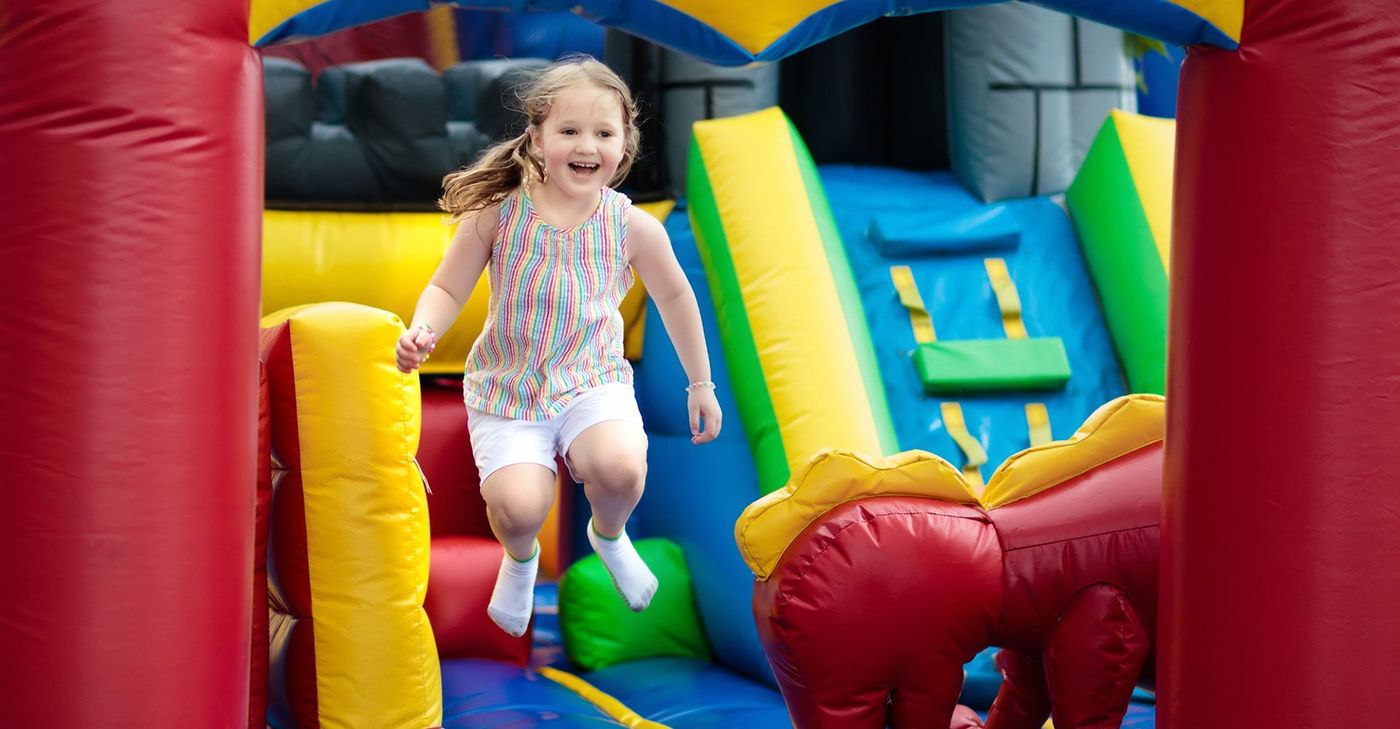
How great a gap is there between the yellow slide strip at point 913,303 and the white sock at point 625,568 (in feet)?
4.45

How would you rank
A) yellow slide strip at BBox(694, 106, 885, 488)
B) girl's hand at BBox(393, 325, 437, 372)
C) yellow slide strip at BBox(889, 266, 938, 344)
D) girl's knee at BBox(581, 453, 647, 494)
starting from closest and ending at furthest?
girl's hand at BBox(393, 325, 437, 372) → girl's knee at BBox(581, 453, 647, 494) → yellow slide strip at BBox(694, 106, 885, 488) → yellow slide strip at BBox(889, 266, 938, 344)

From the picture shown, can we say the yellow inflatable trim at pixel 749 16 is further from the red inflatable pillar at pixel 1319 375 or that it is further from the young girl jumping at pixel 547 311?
the red inflatable pillar at pixel 1319 375

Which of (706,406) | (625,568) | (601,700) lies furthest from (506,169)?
(601,700)

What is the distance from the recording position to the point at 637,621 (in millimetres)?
3656

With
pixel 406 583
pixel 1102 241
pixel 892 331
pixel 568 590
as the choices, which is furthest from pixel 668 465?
pixel 1102 241

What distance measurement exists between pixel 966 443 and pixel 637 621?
0.87 metres

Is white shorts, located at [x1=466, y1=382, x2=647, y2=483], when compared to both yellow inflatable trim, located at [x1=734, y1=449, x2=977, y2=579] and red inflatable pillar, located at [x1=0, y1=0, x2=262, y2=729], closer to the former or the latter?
yellow inflatable trim, located at [x1=734, y1=449, x2=977, y2=579]

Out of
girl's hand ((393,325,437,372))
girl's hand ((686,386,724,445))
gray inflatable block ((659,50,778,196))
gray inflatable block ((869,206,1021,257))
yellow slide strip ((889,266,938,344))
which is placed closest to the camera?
girl's hand ((393,325,437,372))

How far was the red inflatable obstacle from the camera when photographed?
8.00 feet

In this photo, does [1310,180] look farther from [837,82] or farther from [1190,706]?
[837,82]

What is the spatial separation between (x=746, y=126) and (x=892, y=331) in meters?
0.61

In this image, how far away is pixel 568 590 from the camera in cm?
372

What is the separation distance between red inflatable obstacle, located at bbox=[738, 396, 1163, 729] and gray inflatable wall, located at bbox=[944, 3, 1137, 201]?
171 centimetres

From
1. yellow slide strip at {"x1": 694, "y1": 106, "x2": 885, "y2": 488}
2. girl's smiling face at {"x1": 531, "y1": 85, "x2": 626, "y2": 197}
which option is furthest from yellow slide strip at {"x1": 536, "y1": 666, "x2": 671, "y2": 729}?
girl's smiling face at {"x1": 531, "y1": 85, "x2": 626, "y2": 197}
